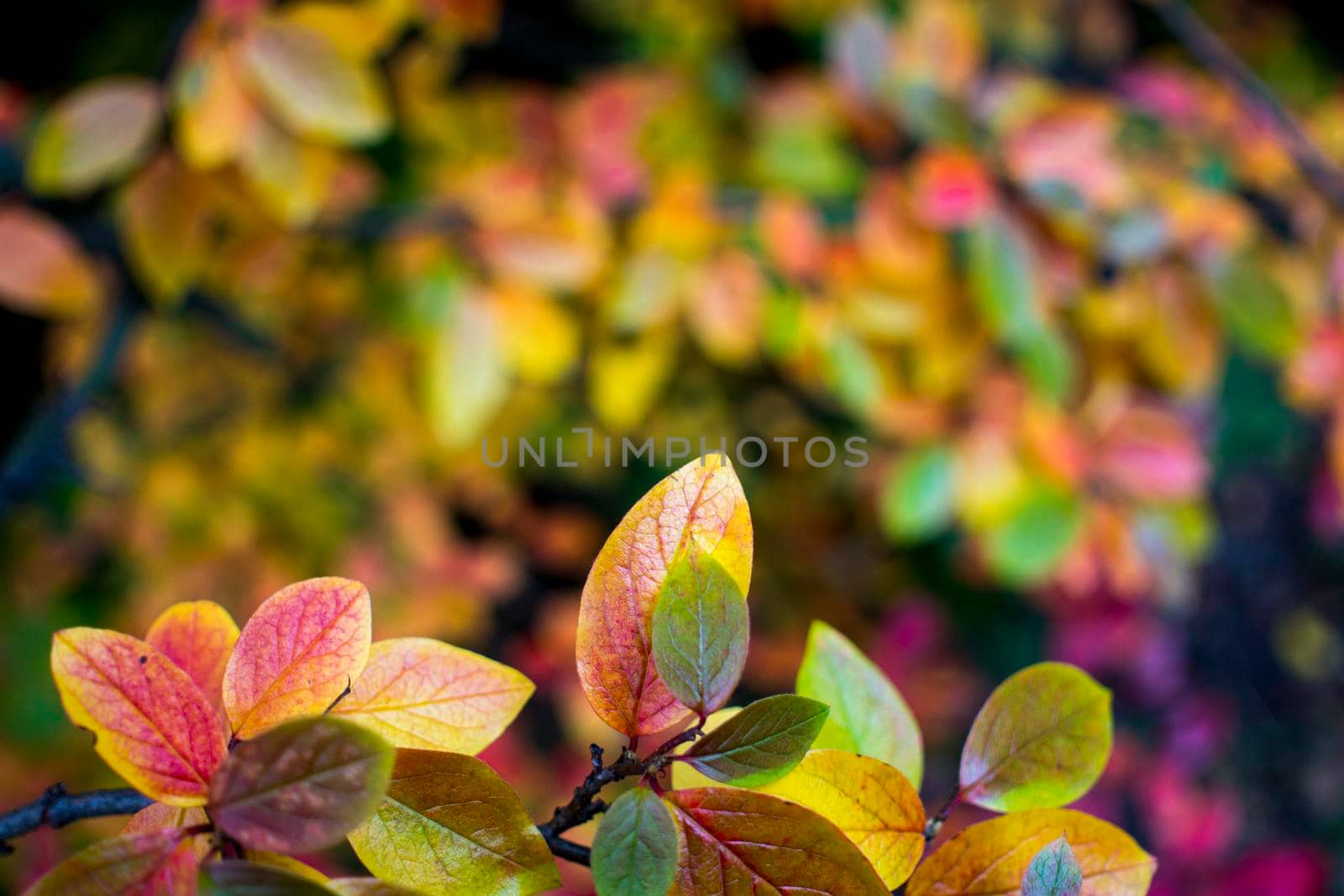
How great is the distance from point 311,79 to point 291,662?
20.9 inches

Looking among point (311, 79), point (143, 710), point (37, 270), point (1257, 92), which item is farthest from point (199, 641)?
point (1257, 92)

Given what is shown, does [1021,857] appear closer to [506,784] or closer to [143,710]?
[506,784]

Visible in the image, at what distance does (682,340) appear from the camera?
1.32 metres

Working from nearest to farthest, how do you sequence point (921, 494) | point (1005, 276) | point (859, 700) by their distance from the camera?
point (859, 700), point (1005, 276), point (921, 494)

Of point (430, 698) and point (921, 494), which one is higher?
point (430, 698)

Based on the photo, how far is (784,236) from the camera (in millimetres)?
865

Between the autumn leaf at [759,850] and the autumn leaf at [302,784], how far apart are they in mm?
90

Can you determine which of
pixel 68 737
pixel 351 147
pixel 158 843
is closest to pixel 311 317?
pixel 351 147

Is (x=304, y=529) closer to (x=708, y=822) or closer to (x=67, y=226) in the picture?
(x=67, y=226)

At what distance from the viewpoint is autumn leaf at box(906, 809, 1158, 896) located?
0.28m

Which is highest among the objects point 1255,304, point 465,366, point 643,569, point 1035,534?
point 643,569

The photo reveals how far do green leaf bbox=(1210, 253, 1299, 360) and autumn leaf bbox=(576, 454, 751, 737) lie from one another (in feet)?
2.53

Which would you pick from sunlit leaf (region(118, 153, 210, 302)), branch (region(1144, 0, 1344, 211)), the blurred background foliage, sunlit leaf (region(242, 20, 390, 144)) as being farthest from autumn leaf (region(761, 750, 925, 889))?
branch (region(1144, 0, 1344, 211))

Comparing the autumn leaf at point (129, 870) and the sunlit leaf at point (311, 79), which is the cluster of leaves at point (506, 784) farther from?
the sunlit leaf at point (311, 79)
